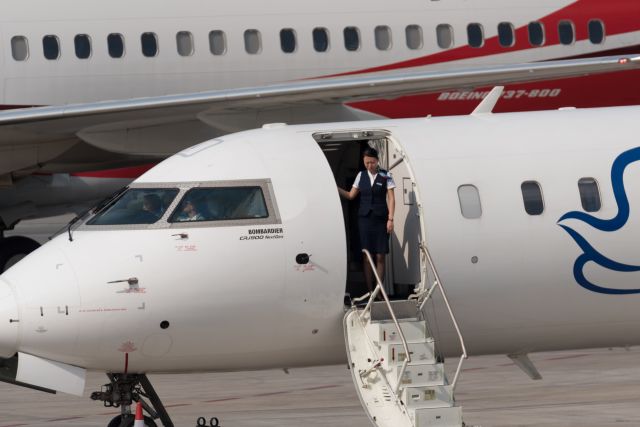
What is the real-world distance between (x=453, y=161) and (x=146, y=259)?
3.23m

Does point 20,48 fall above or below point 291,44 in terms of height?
above

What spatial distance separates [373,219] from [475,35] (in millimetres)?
11298

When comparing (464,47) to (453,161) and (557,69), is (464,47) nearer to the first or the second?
(557,69)

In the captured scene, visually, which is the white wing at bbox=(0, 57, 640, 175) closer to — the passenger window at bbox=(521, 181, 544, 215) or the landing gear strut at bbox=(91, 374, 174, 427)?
the passenger window at bbox=(521, 181, 544, 215)

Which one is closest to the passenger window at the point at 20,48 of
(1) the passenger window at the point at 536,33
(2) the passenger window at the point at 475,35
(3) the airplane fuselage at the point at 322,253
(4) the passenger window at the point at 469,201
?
(2) the passenger window at the point at 475,35

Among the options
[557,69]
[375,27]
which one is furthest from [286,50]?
[557,69]

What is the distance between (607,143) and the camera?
15.2 meters

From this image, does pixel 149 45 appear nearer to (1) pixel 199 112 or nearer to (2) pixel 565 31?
(1) pixel 199 112

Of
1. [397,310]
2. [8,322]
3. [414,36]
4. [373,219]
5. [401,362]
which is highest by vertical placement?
[414,36]

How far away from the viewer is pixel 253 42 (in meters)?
24.4

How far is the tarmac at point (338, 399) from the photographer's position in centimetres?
1756

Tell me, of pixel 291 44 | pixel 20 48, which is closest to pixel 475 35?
pixel 291 44

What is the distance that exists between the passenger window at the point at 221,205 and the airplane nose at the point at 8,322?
171 centimetres

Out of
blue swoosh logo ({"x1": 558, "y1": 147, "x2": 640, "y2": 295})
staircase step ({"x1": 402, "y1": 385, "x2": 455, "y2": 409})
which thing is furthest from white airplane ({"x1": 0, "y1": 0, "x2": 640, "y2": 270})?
staircase step ({"x1": 402, "y1": 385, "x2": 455, "y2": 409})
